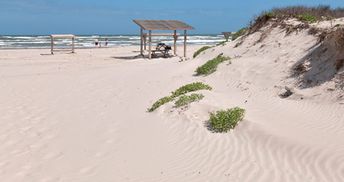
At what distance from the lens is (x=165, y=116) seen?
10.0m

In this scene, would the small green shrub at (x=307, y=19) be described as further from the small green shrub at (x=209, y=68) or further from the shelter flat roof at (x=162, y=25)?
the shelter flat roof at (x=162, y=25)

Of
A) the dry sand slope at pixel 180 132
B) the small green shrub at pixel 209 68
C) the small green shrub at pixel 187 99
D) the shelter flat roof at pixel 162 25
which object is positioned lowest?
the dry sand slope at pixel 180 132

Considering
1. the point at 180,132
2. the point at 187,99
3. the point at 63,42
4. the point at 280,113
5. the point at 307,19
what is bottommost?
the point at 180,132

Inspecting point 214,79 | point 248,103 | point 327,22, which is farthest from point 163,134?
point 327,22

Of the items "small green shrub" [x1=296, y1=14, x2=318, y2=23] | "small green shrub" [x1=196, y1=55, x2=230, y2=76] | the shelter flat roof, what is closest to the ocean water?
the shelter flat roof

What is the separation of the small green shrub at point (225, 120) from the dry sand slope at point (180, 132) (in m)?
0.15

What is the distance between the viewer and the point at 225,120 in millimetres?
8633

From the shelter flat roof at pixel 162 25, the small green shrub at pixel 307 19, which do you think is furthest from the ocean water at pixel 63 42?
the small green shrub at pixel 307 19

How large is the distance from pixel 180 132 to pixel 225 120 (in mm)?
894

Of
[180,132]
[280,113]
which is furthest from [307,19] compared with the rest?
[180,132]

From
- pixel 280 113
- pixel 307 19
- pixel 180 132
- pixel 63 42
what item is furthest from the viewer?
pixel 63 42

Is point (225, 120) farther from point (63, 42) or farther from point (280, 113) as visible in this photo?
point (63, 42)

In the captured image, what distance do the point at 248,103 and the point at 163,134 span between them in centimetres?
285

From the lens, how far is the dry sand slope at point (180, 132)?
6.77 metres
